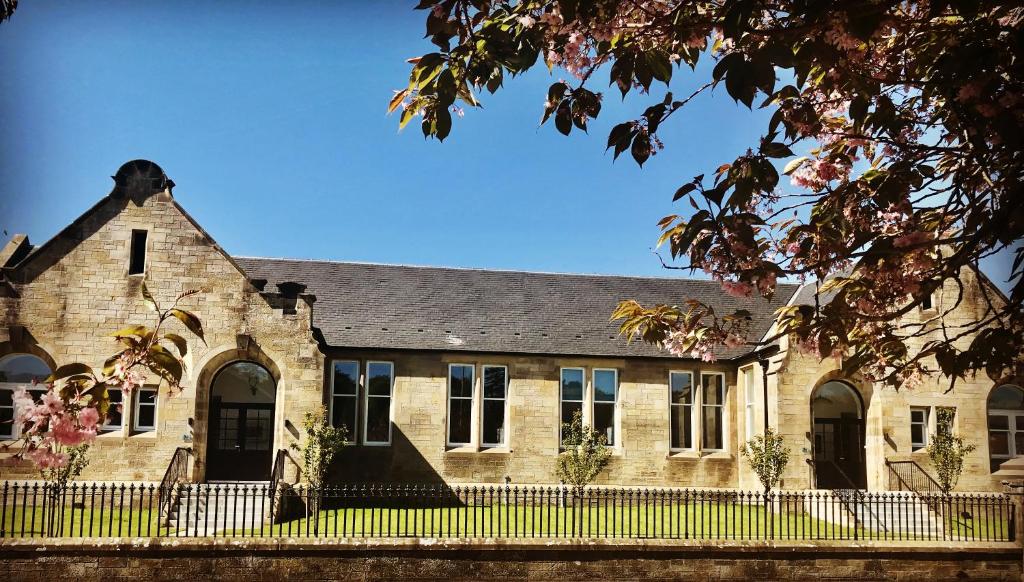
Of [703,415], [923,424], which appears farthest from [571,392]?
[923,424]

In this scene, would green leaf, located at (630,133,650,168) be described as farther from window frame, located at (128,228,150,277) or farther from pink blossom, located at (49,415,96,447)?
window frame, located at (128,228,150,277)

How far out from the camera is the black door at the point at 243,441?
74.6 feet

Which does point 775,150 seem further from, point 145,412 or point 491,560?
point 145,412

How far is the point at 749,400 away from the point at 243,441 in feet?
51.0

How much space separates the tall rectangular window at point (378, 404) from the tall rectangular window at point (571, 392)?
5430mm

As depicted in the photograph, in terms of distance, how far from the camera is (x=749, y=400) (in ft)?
81.9

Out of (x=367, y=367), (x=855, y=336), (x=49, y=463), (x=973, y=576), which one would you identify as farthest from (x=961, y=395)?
(x=49, y=463)

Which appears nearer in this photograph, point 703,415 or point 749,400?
point 749,400

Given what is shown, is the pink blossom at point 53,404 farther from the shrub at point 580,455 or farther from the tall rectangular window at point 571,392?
the tall rectangular window at point 571,392

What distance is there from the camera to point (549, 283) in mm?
29656

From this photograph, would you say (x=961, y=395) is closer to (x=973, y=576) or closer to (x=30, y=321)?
(x=973, y=576)

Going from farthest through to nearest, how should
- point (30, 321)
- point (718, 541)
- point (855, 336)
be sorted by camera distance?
point (30, 321) < point (718, 541) < point (855, 336)

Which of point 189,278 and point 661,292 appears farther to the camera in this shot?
point 661,292

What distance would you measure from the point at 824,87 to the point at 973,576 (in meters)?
13.4
